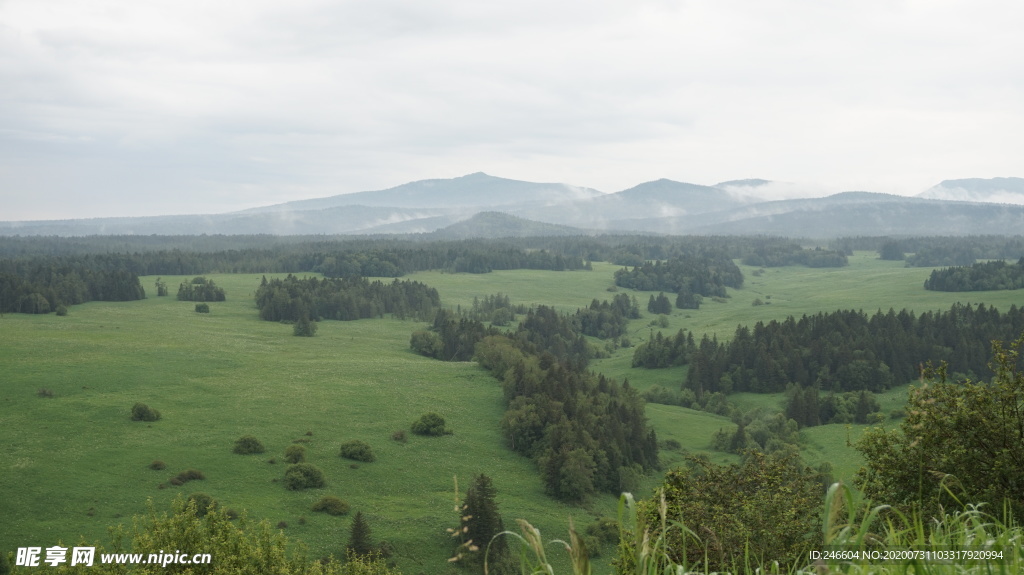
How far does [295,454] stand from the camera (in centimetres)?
9462

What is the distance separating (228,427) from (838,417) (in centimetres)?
10905

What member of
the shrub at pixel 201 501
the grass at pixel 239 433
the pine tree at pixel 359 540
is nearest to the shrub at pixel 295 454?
the grass at pixel 239 433

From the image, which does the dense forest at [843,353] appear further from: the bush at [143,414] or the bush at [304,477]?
the bush at [143,414]

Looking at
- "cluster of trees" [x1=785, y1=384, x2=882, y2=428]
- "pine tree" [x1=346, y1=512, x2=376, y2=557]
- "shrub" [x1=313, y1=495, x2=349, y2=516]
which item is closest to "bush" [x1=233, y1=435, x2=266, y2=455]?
"shrub" [x1=313, y1=495, x2=349, y2=516]

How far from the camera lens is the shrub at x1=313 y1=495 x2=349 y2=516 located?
79.3m

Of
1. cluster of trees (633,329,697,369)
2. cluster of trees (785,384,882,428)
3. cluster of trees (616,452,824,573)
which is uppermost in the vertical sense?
cluster of trees (616,452,824,573)

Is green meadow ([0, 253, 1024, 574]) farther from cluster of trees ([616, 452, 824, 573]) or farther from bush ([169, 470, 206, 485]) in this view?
cluster of trees ([616, 452, 824, 573])

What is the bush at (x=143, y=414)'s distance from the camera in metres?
107

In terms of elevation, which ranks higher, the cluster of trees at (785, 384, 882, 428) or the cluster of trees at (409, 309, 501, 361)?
the cluster of trees at (409, 309, 501, 361)

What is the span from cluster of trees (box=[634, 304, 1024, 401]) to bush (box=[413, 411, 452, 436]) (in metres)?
75.1

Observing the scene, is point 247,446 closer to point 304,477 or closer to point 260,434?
point 260,434

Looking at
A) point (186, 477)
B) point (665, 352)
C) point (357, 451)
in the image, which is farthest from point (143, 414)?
point (665, 352)

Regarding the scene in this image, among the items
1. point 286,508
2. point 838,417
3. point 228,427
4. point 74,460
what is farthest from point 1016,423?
point 838,417

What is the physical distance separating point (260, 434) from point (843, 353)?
13079 cm
